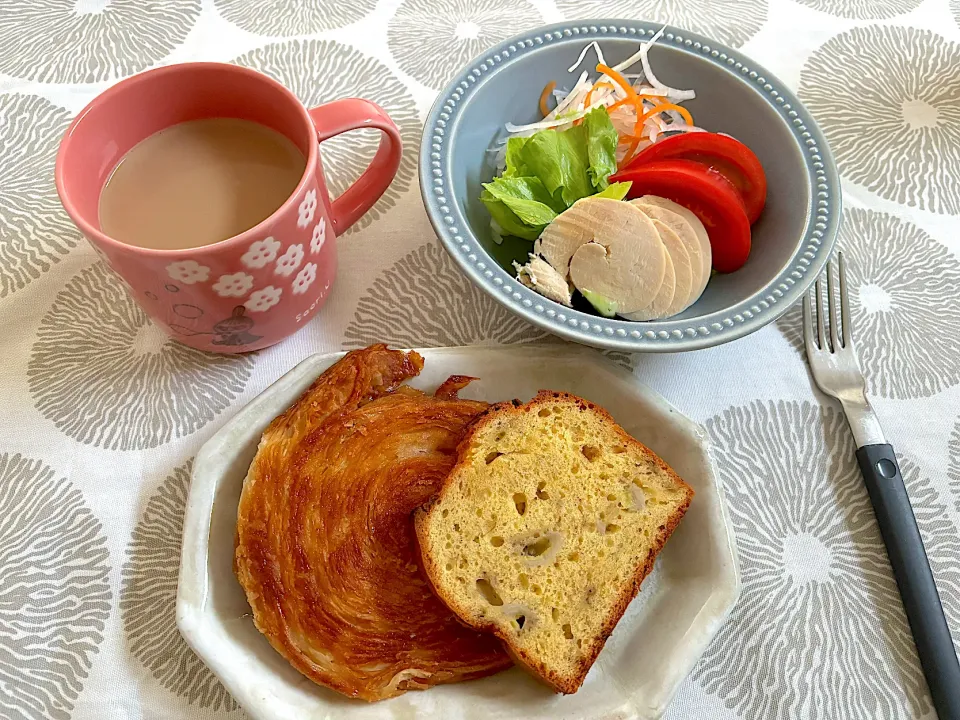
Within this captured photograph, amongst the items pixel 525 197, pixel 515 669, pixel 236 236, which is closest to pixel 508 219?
pixel 525 197

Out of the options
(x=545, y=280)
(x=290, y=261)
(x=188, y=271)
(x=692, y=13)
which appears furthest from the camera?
(x=692, y=13)

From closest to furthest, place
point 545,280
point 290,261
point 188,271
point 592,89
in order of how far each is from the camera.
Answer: point 188,271, point 290,261, point 545,280, point 592,89

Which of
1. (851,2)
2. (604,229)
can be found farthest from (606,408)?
(851,2)

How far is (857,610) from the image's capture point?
1161 millimetres

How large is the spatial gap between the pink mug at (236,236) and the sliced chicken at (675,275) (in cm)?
48

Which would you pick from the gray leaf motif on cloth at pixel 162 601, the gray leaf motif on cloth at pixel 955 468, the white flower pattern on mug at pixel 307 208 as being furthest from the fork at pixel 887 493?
the gray leaf motif on cloth at pixel 162 601

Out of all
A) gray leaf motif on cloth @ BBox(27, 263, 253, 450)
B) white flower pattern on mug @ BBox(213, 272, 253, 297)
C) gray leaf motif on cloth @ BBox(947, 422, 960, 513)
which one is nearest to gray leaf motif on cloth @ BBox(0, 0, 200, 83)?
gray leaf motif on cloth @ BBox(27, 263, 253, 450)

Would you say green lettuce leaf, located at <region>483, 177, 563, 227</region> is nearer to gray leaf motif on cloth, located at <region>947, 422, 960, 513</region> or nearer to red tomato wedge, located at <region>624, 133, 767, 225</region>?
red tomato wedge, located at <region>624, 133, 767, 225</region>

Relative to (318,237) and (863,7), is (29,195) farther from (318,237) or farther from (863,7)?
(863,7)

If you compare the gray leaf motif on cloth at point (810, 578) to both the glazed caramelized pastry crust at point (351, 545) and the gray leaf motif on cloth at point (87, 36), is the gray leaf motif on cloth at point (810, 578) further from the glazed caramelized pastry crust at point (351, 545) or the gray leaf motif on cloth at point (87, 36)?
the gray leaf motif on cloth at point (87, 36)

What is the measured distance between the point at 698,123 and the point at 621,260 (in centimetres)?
44

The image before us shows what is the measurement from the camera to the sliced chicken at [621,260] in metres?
1.24

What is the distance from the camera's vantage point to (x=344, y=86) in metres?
1.65

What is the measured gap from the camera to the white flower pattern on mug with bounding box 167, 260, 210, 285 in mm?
991
